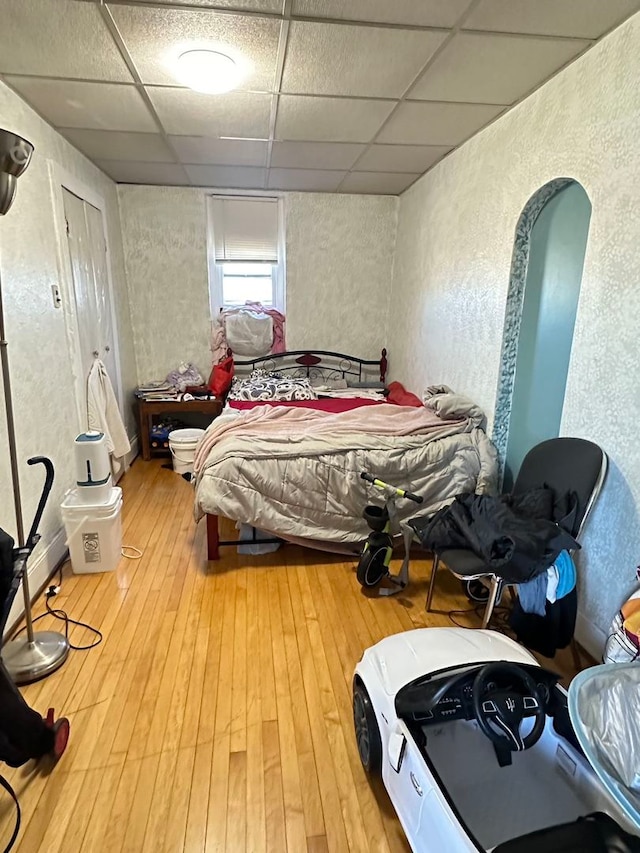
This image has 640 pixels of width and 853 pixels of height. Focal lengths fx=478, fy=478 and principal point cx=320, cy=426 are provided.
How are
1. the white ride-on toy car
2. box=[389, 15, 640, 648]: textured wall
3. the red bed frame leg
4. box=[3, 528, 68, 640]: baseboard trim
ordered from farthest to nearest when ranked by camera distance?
the red bed frame leg < box=[3, 528, 68, 640]: baseboard trim < box=[389, 15, 640, 648]: textured wall < the white ride-on toy car

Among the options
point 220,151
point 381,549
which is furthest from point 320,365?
point 381,549

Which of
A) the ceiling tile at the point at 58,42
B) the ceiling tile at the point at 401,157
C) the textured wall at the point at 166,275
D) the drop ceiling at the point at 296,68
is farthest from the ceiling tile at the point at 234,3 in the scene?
the textured wall at the point at 166,275

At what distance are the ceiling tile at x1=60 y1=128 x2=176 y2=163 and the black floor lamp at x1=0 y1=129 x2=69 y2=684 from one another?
166 cm

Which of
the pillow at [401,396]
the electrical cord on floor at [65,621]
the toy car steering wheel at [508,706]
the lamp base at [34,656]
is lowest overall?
the electrical cord on floor at [65,621]

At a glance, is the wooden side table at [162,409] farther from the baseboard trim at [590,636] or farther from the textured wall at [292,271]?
the baseboard trim at [590,636]

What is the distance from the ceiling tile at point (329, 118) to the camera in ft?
8.00

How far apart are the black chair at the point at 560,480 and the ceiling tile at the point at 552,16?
1546 millimetres

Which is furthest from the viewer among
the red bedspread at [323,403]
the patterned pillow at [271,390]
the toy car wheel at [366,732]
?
the patterned pillow at [271,390]

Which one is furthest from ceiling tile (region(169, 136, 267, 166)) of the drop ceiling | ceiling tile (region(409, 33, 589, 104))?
ceiling tile (region(409, 33, 589, 104))

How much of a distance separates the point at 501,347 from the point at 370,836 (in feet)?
7.37

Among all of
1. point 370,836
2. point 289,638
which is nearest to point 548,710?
point 370,836

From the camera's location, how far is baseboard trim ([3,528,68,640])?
6.98ft

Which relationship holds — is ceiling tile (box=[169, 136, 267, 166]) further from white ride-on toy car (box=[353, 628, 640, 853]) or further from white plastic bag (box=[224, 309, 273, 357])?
white ride-on toy car (box=[353, 628, 640, 853])

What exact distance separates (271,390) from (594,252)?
8.88ft
